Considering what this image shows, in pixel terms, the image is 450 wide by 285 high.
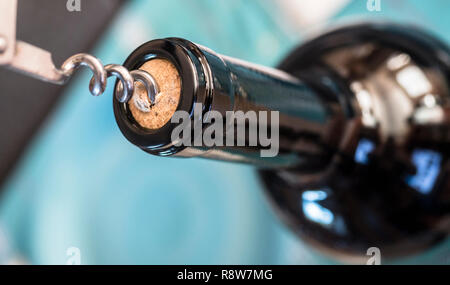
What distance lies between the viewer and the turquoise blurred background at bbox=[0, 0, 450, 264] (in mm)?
536

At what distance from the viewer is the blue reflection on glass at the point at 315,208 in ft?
1.25

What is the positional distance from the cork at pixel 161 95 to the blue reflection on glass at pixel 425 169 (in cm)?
25

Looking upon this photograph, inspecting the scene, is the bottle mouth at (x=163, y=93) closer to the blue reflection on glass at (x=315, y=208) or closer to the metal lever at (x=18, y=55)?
the metal lever at (x=18, y=55)

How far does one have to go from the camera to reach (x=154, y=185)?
574 mm

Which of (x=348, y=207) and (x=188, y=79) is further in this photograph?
(x=348, y=207)

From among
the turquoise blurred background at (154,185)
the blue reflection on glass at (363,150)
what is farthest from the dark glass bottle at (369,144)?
the turquoise blurred background at (154,185)

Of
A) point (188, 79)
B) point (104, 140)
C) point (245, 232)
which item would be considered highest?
point (104, 140)

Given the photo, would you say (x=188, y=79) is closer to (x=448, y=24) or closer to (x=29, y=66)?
(x=29, y=66)

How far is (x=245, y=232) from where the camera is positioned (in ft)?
1.77

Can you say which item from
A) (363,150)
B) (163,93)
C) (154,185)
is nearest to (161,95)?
(163,93)

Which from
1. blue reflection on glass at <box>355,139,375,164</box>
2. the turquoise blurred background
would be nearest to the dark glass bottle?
blue reflection on glass at <box>355,139,375,164</box>

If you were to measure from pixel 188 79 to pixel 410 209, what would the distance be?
27cm

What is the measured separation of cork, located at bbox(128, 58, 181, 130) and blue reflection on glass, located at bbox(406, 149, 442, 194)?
249 millimetres
